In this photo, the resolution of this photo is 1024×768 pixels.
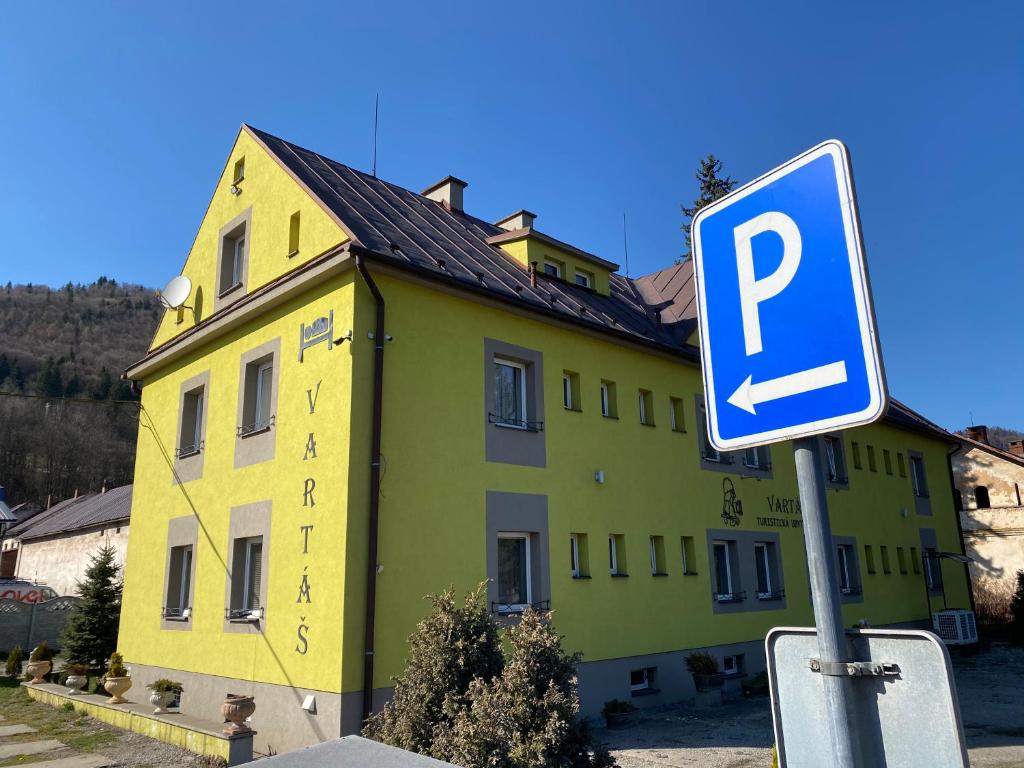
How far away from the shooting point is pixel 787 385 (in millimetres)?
2084

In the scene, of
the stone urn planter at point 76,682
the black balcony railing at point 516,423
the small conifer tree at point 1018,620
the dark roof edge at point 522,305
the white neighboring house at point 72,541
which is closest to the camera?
the dark roof edge at point 522,305

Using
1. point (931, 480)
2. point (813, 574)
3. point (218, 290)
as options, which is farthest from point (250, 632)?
point (931, 480)

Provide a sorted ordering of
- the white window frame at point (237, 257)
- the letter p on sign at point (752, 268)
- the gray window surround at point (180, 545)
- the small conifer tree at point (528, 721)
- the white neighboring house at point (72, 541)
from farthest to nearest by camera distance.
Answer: the white neighboring house at point (72, 541) → the white window frame at point (237, 257) → the gray window surround at point (180, 545) → the small conifer tree at point (528, 721) → the letter p on sign at point (752, 268)

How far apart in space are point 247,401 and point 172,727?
534 centimetres

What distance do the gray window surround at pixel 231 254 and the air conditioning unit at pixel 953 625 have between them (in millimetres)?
22208

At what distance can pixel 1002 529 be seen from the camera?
31.7 meters

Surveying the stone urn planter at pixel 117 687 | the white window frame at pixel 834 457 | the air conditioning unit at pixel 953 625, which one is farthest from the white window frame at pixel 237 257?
the air conditioning unit at pixel 953 625

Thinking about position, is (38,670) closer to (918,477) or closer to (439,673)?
(439,673)

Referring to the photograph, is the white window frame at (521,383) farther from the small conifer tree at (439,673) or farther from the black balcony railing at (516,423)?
the small conifer tree at (439,673)

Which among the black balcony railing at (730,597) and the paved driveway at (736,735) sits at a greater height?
the black balcony railing at (730,597)

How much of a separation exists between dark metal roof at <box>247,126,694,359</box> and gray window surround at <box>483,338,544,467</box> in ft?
2.86

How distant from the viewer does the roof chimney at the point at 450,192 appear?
1781 centimetres

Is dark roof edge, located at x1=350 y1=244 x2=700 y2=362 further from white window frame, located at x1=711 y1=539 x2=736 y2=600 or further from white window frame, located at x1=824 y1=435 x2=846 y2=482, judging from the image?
white window frame, located at x1=824 y1=435 x2=846 y2=482

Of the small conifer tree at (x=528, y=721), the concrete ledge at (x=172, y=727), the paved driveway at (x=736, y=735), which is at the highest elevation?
the small conifer tree at (x=528, y=721)
